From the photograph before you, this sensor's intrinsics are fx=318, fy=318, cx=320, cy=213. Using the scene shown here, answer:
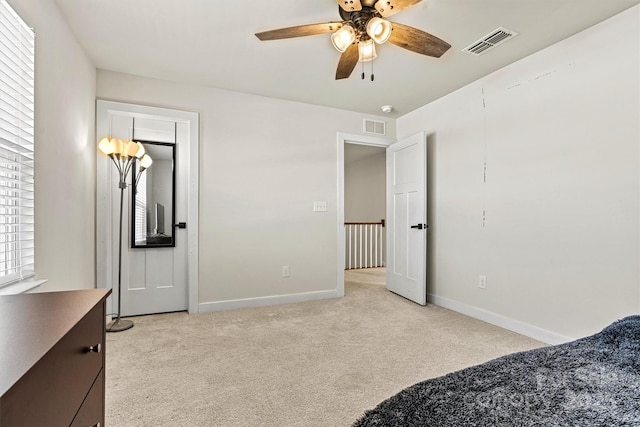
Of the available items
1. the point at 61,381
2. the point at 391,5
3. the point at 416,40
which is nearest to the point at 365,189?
the point at 416,40

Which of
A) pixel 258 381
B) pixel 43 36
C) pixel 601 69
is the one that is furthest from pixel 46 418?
pixel 601 69

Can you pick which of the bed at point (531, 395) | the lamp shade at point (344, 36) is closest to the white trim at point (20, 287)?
the bed at point (531, 395)

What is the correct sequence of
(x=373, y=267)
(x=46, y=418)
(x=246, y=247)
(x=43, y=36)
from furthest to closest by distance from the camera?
(x=373, y=267), (x=246, y=247), (x=43, y=36), (x=46, y=418)

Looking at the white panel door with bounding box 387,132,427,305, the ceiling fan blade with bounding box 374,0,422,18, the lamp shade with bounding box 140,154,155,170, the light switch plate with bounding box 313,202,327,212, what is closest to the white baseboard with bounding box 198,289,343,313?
the white panel door with bounding box 387,132,427,305

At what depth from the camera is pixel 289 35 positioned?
194 centimetres

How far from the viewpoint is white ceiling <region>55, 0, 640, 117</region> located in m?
2.13

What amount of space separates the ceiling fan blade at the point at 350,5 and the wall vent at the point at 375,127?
2.51 m

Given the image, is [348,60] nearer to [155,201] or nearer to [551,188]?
[551,188]

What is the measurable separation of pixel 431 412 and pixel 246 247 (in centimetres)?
312

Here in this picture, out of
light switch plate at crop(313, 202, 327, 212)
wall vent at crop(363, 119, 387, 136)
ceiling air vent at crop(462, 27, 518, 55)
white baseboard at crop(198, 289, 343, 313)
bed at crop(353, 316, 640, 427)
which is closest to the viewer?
bed at crop(353, 316, 640, 427)

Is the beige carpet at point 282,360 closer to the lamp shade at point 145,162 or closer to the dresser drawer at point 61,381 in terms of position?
the dresser drawer at point 61,381

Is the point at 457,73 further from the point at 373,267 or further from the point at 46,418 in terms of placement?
the point at 373,267

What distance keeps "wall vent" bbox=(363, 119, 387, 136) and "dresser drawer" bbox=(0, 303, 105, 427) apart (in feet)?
12.3

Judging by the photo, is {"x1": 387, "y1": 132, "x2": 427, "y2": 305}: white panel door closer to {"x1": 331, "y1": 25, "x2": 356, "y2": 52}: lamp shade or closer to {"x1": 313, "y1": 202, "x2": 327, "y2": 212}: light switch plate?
{"x1": 313, "y1": 202, "x2": 327, "y2": 212}: light switch plate
